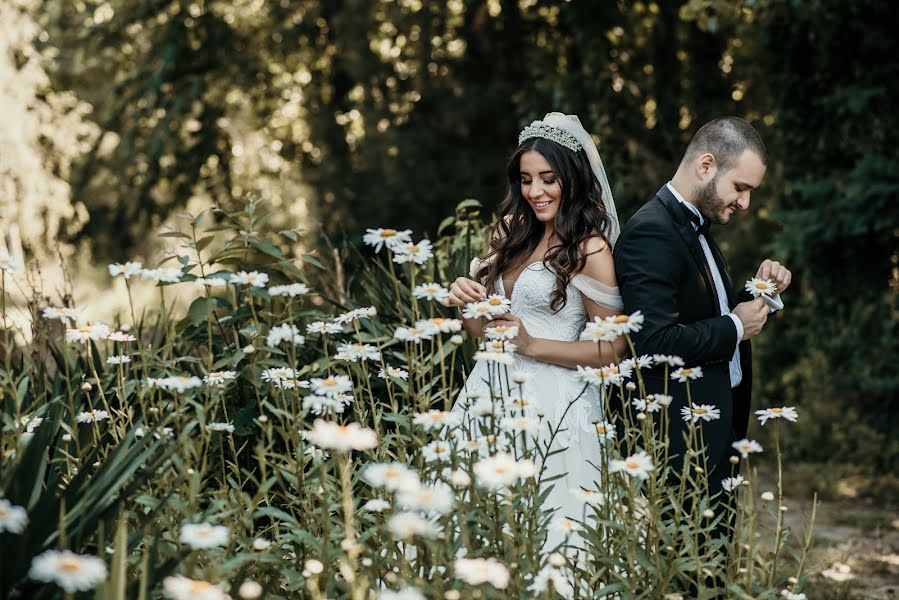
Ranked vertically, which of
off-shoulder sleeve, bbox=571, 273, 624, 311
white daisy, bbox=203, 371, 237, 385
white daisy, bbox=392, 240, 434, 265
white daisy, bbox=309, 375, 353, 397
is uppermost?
white daisy, bbox=392, 240, 434, 265

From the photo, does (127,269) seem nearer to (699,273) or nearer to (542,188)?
(542,188)

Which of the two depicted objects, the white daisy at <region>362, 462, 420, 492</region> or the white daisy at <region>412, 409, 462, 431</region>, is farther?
the white daisy at <region>412, 409, 462, 431</region>

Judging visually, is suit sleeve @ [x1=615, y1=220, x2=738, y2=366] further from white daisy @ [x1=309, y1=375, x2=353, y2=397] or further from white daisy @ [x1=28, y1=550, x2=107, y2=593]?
white daisy @ [x1=28, y1=550, x2=107, y2=593]

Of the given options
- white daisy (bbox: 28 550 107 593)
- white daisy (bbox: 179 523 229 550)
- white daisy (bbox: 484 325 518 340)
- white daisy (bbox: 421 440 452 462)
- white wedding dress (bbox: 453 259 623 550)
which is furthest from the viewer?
white wedding dress (bbox: 453 259 623 550)

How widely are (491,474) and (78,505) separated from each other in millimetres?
1031

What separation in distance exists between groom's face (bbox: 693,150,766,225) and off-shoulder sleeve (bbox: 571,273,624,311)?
0.39 m

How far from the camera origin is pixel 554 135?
3.53 meters

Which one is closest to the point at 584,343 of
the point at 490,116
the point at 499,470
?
the point at 499,470

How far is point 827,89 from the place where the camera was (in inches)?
300

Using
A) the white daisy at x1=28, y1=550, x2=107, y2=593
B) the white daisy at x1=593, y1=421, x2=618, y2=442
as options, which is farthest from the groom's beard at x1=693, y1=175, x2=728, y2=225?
the white daisy at x1=28, y1=550, x2=107, y2=593

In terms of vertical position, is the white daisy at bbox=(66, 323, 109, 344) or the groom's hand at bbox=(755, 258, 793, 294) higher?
the groom's hand at bbox=(755, 258, 793, 294)

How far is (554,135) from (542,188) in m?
0.20

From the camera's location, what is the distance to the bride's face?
349cm

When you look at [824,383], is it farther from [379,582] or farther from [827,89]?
[379,582]
